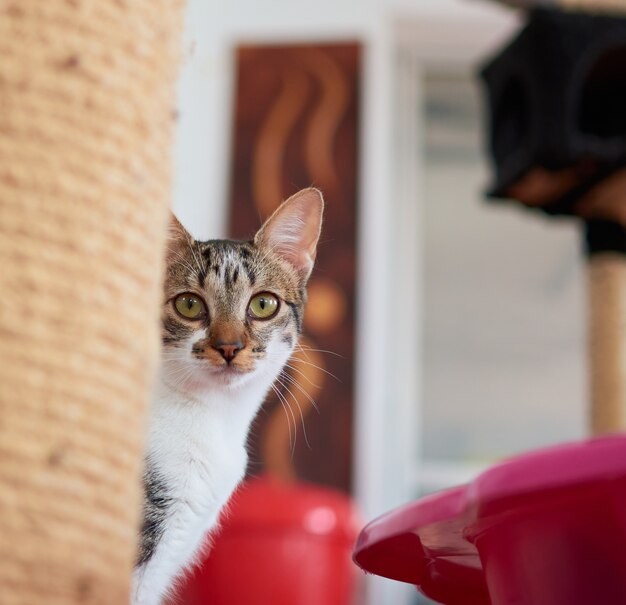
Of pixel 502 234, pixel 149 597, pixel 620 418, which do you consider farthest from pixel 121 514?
pixel 502 234

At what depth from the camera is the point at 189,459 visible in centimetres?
61

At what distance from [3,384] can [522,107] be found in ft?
4.84

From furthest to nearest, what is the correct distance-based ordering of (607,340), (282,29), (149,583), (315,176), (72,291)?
1. (282,29)
2. (315,176)
3. (607,340)
4. (149,583)
5. (72,291)

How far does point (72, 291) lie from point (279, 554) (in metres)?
1.38

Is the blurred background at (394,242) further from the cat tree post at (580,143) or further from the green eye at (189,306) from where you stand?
the green eye at (189,306)

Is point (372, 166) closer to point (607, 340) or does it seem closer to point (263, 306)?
point (607, 340)

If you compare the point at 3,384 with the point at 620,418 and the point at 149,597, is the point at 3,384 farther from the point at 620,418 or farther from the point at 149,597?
the point at 620,418

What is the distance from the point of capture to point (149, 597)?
23.3 inches

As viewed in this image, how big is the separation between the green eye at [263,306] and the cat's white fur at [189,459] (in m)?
0.04

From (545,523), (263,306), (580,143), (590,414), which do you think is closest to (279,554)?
(590,414)

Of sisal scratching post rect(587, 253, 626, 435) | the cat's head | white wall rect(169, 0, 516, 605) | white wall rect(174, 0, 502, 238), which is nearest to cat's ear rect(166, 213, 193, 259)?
the cat's head

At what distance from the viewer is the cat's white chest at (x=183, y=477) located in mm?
597

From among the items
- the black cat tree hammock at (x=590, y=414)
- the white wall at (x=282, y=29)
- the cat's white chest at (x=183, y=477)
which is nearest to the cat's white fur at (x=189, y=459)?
the cat's white chest at (x=183, y=477)

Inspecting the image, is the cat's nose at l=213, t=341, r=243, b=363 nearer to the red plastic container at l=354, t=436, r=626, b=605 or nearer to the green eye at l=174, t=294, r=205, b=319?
the green eye at l=174, t=294, r=205, b=319
